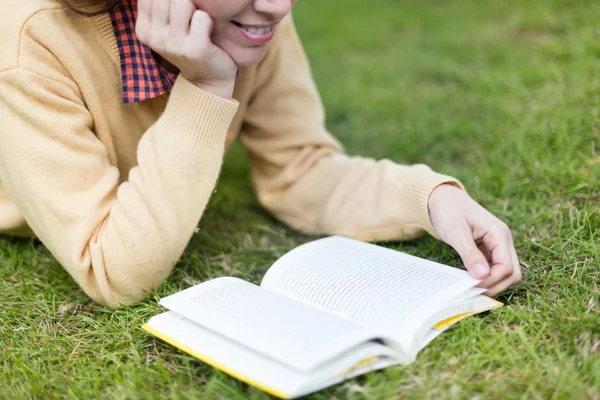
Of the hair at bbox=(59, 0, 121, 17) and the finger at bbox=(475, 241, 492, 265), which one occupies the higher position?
the hair at bbox=(59, 0, 121, 17)

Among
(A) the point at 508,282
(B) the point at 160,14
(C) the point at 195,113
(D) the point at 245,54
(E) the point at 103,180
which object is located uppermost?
(B) the point at 160,14

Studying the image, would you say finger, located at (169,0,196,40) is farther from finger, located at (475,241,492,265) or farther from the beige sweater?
finger, located at (475,241,492,265)

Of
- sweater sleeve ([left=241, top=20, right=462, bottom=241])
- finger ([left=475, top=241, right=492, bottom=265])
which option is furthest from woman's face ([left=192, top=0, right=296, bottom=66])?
finger ([left=475, top=241, right=492, bottom=265])

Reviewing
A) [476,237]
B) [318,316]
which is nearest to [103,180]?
[318,316]

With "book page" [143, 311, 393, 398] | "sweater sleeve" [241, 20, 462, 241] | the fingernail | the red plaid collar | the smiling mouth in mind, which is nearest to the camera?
"book page" [143, 311, 393, 398]

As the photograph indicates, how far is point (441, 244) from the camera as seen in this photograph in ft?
6.60

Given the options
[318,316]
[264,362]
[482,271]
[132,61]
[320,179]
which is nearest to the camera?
[264,362]

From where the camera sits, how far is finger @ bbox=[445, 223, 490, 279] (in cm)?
161

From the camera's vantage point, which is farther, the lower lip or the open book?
the lower lip

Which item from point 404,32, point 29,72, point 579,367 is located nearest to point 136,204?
point 29,72

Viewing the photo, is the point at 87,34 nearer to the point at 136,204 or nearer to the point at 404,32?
the point at 136,204

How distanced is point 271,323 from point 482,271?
0.52 meters

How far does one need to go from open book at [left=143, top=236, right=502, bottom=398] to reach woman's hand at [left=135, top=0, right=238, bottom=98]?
1.78 ft

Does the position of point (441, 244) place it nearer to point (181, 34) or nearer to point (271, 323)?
point (271, 323)
